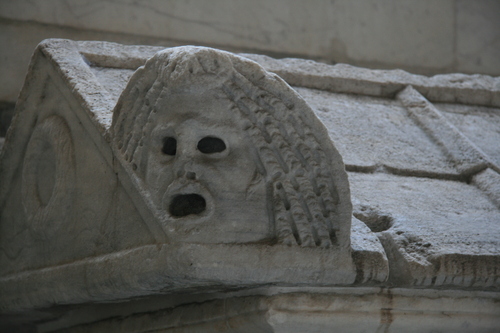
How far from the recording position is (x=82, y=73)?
205cm

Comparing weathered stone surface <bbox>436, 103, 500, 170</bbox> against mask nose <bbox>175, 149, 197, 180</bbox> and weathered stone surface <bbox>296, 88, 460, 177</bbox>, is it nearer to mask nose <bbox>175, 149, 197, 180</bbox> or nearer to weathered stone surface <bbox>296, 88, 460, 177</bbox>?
weathered stone surface <bbox>296, 88, 460, 177</bbox>

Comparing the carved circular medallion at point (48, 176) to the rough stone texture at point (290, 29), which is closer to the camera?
the carved circular medallion at point (48, 176)

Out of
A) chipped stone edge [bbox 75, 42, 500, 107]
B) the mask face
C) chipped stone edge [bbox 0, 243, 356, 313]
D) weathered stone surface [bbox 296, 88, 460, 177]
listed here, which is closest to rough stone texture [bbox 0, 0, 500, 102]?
chipped stone edge [bbox 75, 42, 500, 107]

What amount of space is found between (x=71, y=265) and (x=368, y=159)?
931 mm

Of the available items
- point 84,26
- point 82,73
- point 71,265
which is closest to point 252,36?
point 84,26

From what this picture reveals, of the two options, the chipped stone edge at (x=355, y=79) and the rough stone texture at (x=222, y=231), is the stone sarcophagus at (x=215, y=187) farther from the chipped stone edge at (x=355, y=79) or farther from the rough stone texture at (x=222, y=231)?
the chipped stone edge at (x=355, y=79)

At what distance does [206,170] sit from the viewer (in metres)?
1.51

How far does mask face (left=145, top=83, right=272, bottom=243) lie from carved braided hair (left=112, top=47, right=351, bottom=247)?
0.07ft

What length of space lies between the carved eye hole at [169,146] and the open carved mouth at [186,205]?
0.35ft

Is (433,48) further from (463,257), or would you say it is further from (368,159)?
(463,257)

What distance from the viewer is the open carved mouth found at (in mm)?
1523

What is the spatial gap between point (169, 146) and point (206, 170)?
0.13 metres

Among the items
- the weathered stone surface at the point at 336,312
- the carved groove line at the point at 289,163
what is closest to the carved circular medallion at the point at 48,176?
the weathered stone surface at the point at 336,312

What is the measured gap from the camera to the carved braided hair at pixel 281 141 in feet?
5.02
